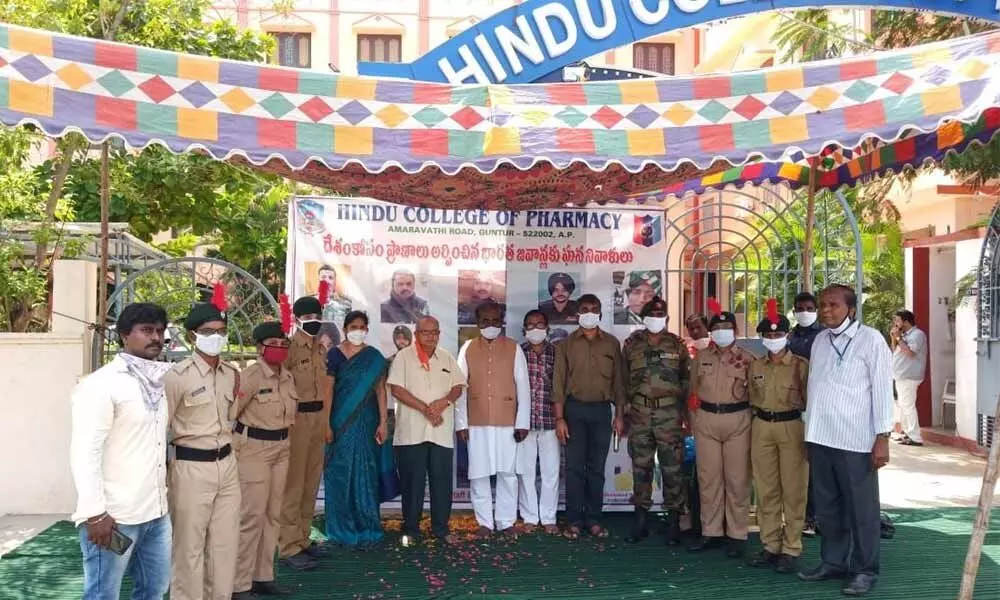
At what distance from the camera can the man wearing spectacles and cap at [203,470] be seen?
4.35m

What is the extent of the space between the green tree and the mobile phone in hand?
14.1 ft

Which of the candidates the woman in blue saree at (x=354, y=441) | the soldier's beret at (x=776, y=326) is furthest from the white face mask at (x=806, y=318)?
the woman in blue saree at (x=354, y=441)

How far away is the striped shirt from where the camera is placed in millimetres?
5457

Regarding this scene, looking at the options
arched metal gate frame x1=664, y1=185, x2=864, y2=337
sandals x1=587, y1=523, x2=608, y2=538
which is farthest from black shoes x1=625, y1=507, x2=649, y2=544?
arched metal gate frame x1=664, y1=185, x2=864, y2=337

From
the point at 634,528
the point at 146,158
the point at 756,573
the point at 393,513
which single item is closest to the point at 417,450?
the point at 393,513

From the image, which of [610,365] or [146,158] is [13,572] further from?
[146,158]

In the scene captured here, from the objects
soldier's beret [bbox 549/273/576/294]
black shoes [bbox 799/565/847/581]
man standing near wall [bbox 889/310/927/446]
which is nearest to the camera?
black shoes [bbox 799/565/847/581]

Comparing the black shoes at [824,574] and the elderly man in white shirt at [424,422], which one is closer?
the black shoes at [824,574]

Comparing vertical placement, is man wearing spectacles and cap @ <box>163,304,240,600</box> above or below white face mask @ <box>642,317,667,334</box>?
below

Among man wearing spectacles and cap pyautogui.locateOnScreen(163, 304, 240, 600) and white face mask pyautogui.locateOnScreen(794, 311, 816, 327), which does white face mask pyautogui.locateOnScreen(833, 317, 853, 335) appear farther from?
man wearing spectacles and cap pyautogui.locateOnScreen(163, 304, 240, 600)

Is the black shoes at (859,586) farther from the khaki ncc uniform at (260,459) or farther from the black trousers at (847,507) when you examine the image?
the khaki ncc uniform at (260,459)

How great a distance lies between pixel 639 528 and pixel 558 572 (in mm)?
1036

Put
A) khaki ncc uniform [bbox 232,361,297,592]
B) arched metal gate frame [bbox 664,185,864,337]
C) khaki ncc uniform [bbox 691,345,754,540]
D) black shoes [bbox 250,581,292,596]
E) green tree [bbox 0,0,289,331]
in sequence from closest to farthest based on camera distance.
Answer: khaki ncc uniform [bbox 232,361,297,592], black shoes [bbox 250,581,292,596], khaki ncc uniform [bbox 691,345,754,540], arched metal gate frame [bbox 664,185,864,337], green tree [bbox 0,0,289,331]

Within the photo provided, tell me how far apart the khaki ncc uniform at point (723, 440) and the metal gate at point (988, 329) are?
18.0ft
